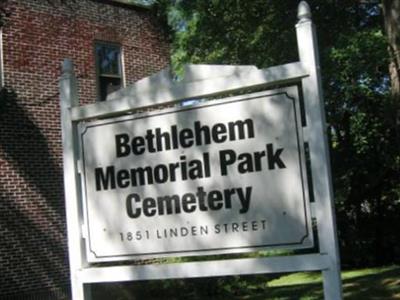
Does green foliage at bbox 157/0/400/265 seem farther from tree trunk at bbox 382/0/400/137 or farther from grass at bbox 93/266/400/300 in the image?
grass at bbox 93/266/400/300

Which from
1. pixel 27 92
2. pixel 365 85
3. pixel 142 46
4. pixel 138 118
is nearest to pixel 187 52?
pixel 142 46

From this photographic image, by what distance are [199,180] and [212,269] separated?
58 cm

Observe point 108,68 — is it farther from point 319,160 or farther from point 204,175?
point 319,160

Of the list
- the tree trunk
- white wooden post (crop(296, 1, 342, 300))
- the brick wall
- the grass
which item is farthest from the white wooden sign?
the brick wall

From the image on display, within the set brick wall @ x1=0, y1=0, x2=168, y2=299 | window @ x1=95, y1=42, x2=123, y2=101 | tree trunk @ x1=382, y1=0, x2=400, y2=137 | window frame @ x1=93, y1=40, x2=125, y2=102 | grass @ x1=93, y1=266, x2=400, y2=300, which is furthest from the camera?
window @ x1=95, y1=42, x2=123, y2=101

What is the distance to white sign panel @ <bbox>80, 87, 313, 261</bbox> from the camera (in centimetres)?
404

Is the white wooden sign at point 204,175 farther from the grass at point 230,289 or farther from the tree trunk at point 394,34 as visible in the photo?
the grass at point 230,289

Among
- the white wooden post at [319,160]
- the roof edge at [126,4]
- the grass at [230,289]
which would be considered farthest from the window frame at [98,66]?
the white wooden post at [319,160]

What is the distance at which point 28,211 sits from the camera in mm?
11883

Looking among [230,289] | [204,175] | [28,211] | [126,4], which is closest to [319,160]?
[204,175]

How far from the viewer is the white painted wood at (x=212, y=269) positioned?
13.1 feet

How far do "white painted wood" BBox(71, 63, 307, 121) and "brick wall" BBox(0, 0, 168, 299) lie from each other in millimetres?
7028

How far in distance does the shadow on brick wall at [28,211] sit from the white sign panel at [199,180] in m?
7.31

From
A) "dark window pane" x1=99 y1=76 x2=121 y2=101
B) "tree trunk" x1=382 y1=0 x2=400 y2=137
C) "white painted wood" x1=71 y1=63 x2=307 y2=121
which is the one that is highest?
"dark window pane" x1=99 y1=76 x2=121 y2=101
